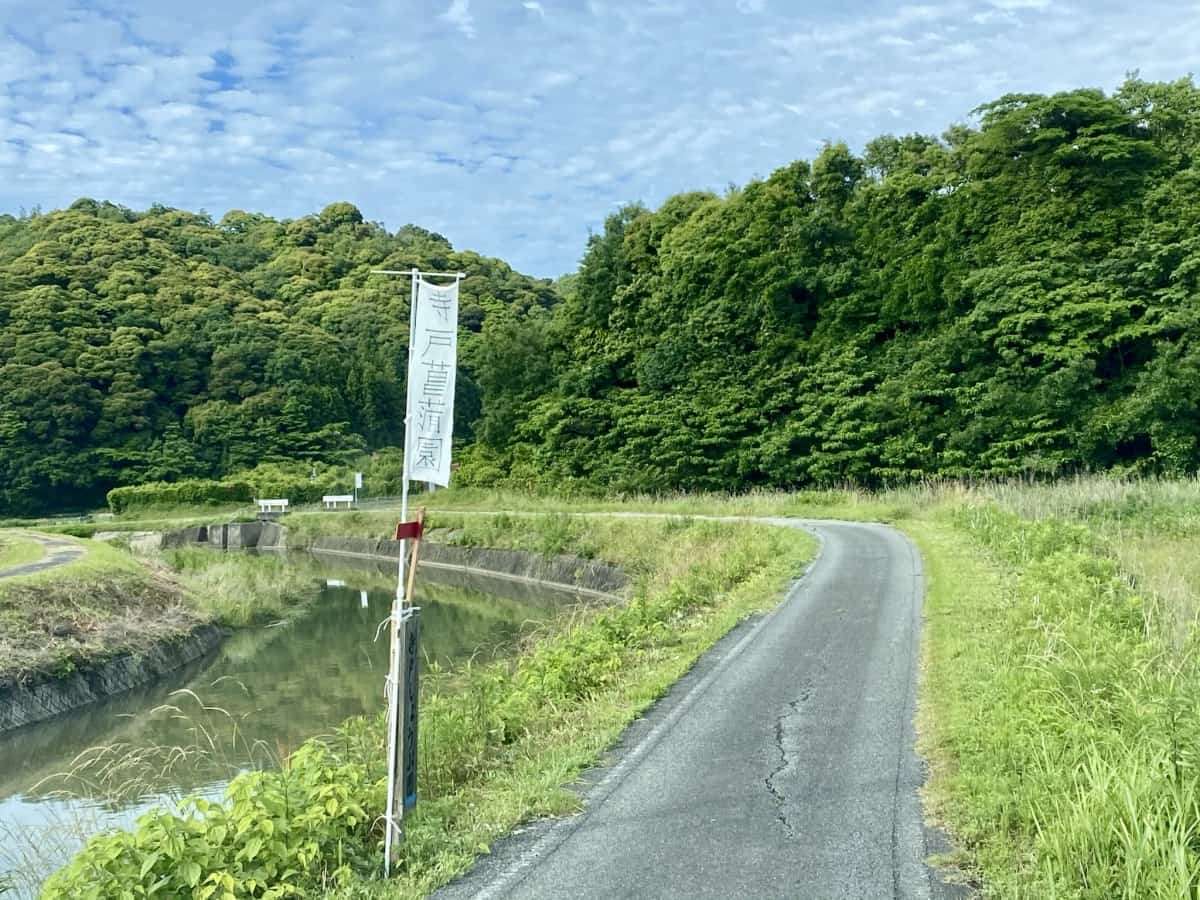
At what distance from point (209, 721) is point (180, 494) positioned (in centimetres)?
3997

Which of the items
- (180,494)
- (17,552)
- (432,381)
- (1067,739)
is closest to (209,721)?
(432,381)

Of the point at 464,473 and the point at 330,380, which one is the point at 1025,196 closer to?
the point at 464,473

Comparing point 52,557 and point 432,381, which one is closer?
point 432,381

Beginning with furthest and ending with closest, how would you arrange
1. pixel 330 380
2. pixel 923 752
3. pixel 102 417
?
pixel 330 380 < pixel 102 417 < pixel 923 752

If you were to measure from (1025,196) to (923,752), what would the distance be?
116ft

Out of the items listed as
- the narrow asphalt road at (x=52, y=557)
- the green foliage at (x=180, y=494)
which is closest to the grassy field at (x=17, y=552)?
the narrow asphalt road at (x=52, y=557)

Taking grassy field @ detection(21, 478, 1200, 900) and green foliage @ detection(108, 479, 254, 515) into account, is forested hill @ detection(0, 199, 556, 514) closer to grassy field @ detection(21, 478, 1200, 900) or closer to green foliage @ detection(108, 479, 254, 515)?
green foliage @ detection(108, 479, 254, 515)

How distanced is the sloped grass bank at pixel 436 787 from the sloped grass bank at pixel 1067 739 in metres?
2.52

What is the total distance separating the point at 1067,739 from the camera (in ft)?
18.1

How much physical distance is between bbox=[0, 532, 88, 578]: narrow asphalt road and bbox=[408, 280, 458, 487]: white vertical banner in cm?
1570

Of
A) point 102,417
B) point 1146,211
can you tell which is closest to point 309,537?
point 102,417

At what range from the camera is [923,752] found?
22.0ft

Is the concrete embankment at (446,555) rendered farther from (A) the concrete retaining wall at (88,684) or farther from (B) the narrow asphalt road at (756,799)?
(B) the narrow asphalt road at (756,799)

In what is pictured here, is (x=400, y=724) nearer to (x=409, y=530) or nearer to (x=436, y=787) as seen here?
(x=409, y=530)
